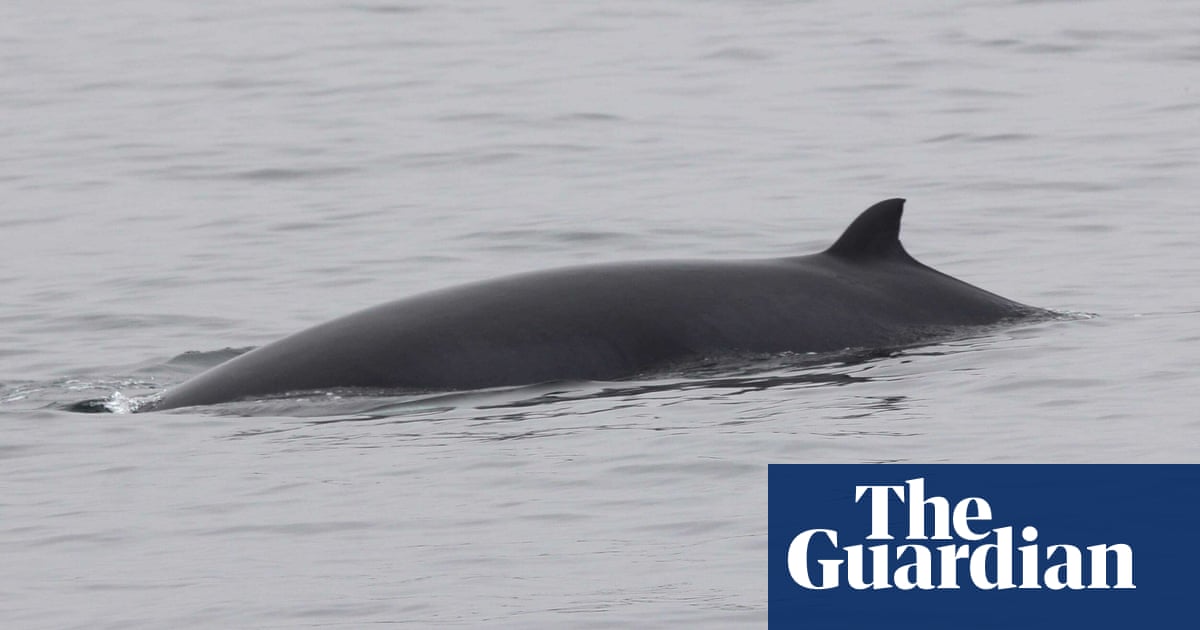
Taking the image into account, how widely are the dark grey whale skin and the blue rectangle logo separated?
200 cm

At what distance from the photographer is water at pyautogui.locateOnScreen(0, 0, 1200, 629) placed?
8.63 m

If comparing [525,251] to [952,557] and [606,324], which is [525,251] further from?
[952,557]

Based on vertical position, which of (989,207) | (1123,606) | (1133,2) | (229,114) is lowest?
(1123,606)

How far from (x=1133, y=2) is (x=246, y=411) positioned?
26.4 meters

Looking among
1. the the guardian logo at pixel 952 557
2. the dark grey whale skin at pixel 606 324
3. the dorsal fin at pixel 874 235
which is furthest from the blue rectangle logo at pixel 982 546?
the dorsal fin at pixel 874 235

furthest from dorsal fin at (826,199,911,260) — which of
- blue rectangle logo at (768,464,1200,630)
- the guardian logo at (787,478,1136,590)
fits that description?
the guardian logo at (787,478,1136,590)

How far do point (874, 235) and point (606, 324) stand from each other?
145 cm

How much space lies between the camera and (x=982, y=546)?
811 centimetres

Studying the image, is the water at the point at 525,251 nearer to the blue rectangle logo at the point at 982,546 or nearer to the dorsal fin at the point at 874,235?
the blue rectangle logo at the point at 982,546

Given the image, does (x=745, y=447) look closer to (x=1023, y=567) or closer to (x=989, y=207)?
(x=1023, y=567)

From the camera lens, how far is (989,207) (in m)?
19.7

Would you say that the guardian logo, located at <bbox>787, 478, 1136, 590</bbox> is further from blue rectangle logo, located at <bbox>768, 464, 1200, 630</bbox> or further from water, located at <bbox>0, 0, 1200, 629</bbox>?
water, located at <bbox>0, 0, 1200, 629</bbox>

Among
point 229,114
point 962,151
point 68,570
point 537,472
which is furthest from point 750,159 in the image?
point 68,570

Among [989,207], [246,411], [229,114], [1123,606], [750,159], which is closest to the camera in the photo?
[1123,606]
